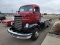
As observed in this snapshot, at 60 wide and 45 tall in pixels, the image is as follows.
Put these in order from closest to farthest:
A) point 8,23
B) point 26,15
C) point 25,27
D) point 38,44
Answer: point 38,44 < point 25,27 < point 26,15 < point 8,23

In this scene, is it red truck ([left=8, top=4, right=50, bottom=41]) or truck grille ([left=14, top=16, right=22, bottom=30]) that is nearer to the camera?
red truck ([left=8, top=4, right=50, bottom=41])

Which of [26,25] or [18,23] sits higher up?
[18,23]

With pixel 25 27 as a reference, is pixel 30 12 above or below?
above

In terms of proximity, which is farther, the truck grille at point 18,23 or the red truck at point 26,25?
the truck grille at point 18,23

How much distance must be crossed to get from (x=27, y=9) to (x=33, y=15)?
2.27 ft

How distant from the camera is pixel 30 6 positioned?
8.27m

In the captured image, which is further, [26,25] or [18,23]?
[18,23]

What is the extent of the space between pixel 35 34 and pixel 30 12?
2.05 meters

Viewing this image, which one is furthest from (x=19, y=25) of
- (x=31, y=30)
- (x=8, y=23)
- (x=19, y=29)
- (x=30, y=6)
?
(x=8, y=23)

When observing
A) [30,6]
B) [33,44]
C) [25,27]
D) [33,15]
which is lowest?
[33,44]

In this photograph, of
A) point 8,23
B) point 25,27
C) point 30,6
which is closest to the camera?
point 25,27

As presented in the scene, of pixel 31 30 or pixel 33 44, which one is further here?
pixel 31 30

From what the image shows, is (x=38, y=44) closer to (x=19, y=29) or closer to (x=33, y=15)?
(x=19, y=29)

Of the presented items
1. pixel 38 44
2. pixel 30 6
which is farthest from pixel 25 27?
pixel 30 6
